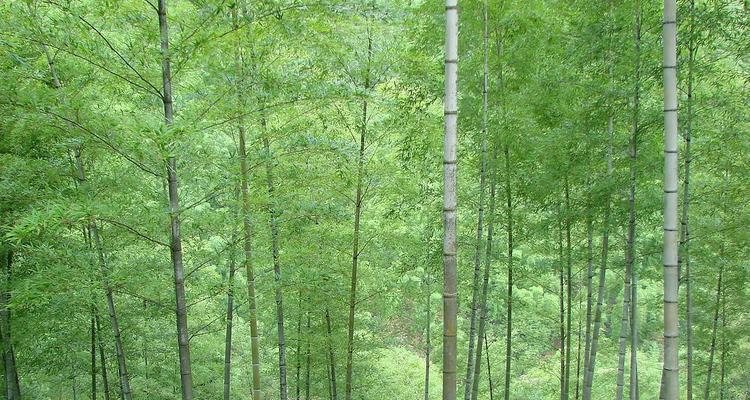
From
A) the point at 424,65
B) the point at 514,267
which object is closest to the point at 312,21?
the point at 424,65

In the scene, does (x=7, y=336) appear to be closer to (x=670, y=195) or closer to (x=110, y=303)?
(x=110, y=303)

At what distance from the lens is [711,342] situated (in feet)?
31.4

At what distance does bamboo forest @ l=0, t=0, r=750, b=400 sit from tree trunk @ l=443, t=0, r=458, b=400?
12 mm

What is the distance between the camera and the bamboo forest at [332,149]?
322 cm

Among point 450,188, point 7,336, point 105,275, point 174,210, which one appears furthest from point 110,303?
point 450,188

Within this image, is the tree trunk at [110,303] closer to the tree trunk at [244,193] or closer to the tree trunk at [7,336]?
the tree trunk at [244,193]

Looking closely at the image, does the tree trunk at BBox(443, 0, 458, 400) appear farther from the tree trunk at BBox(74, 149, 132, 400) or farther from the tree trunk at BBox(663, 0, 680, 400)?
the tree trunk at BBox(74, 149, 132, 400)

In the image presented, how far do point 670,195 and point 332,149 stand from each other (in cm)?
275

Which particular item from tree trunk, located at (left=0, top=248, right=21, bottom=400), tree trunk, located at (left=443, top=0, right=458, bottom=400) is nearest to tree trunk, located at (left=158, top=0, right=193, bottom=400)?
tree trunk, located at (left=443, top=0, right=458, bottom=400)

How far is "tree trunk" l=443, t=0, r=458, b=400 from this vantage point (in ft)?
9.02

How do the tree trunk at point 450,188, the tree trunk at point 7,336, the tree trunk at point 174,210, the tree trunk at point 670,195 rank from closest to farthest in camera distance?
the tree trunk at point 450,188
the tree trunk at point 670,195
the tree trunk at point 174,210
the tree trunk at point 7,336

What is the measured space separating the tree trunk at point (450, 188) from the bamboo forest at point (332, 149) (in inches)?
0.5

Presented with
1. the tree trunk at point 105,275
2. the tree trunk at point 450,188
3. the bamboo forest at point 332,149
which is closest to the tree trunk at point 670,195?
the bamboo forest at point 332,149

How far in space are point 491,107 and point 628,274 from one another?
2.15m
